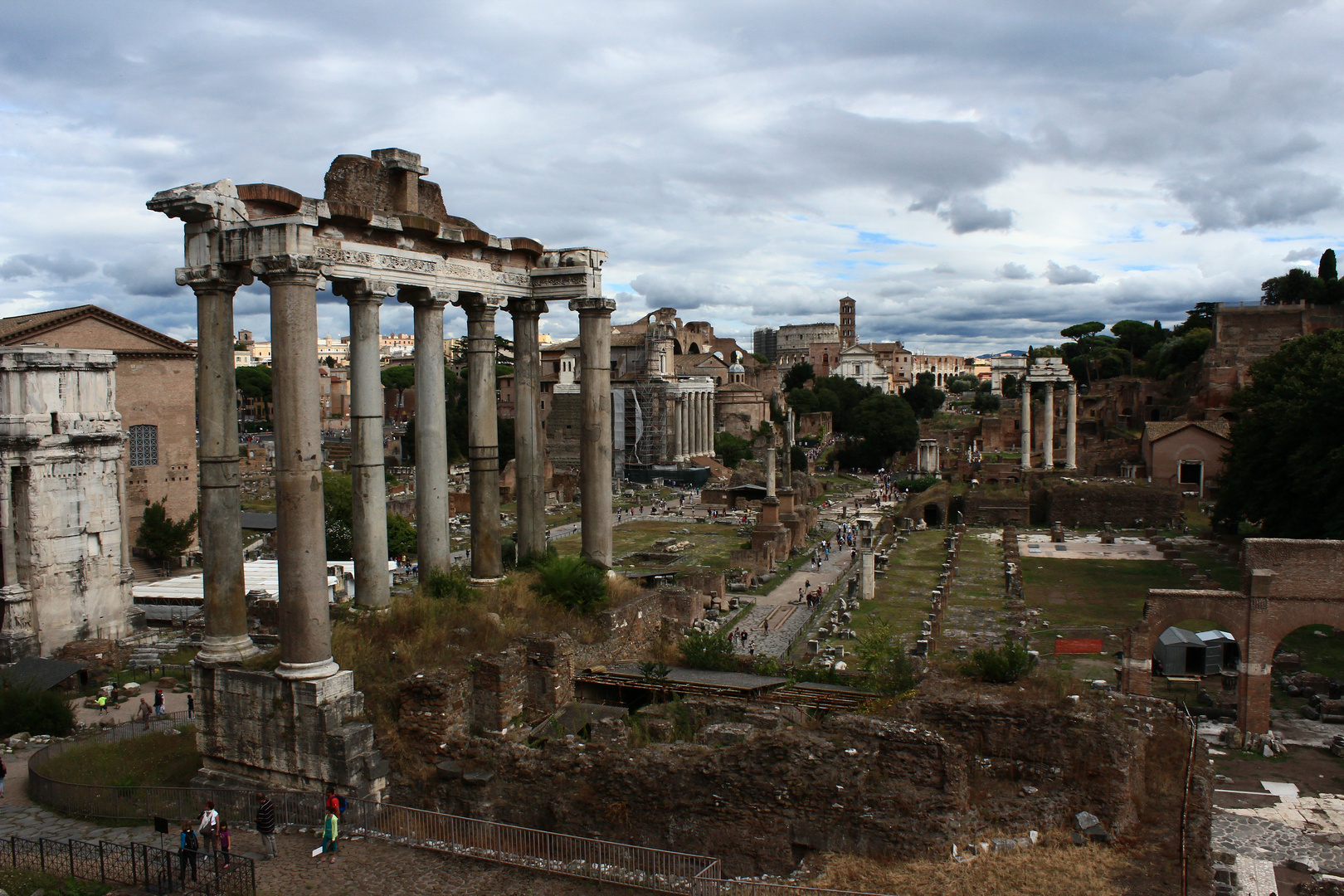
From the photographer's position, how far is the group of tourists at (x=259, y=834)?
912cm

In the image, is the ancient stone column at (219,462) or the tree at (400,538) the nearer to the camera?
the ancient stone column at (219,462)

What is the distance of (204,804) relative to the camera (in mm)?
10398

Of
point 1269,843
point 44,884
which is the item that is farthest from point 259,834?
point 1269,843

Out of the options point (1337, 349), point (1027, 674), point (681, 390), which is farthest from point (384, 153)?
point (681, 390)

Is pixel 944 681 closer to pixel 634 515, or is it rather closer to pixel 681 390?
pixel 634 515

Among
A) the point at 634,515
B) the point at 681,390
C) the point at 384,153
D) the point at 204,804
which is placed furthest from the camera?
the point at 681,390

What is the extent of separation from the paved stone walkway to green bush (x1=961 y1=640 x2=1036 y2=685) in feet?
14.2

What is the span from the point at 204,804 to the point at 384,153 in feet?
26.1

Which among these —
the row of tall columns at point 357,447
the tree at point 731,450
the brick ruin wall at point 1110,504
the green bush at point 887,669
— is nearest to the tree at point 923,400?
the tree at point 731,450

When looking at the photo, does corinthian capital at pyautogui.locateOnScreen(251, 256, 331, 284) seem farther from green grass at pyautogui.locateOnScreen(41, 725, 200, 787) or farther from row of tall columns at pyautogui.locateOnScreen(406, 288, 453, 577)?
green grass at pyautogui.locateOnScreen(41, 725, 200, 787)

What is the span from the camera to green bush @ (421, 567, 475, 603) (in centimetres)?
1270

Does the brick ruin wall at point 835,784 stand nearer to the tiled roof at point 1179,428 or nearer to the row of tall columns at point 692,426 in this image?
the tiled roof at point 1179,428

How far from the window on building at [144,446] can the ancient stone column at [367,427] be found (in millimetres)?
30810

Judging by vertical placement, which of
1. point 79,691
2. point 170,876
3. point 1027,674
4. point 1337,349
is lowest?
point 79,691
